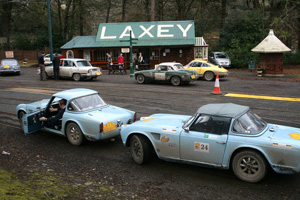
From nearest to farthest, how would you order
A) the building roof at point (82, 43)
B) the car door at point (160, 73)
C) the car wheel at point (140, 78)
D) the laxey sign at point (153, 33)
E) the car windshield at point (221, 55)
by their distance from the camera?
the car door at point (160, 73), the car wheel at point (140, 78), the laxey sign at point (153, 33), the car windshield at point (221, 55), the building roof at point (82, 43)

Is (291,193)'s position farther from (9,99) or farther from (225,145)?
(9,99)

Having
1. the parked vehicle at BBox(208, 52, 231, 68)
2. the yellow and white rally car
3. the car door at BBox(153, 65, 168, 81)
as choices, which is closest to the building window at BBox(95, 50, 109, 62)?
the parked vehicle at BBox(208, 52, 231, 68)

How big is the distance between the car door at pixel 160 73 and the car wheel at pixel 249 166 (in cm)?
1249

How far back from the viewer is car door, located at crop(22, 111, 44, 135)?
767cm

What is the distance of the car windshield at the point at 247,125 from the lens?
222 inches

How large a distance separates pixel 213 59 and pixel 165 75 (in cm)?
1270

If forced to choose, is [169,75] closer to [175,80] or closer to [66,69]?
[175,80]

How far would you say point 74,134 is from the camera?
7664 millimetres

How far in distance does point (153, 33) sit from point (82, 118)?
2343 centimetres

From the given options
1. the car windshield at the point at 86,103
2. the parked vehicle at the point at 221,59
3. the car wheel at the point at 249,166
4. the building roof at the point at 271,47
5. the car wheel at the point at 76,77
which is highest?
the building roof at the point at 271,47

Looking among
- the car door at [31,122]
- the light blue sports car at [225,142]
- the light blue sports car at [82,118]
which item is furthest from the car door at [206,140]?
the car door at [31,122]

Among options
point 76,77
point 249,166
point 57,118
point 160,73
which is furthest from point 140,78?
point 249,166

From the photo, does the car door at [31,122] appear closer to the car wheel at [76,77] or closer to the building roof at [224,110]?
the building roof at [224,110]

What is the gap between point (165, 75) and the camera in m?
17.7
